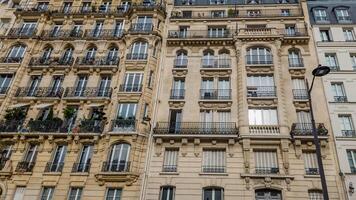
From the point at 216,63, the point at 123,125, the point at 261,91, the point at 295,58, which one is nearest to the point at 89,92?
the point at 123,125

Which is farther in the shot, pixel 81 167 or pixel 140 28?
pixel 140 28

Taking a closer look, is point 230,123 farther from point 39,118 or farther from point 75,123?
point 39,118

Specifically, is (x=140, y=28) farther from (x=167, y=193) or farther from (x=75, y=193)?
(x=75, y=193)

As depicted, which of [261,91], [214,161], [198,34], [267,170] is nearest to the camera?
[267,170]

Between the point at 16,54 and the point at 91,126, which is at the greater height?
the point at 16,54

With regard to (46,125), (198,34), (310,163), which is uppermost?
(198,34)

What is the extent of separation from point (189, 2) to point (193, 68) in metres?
8.50

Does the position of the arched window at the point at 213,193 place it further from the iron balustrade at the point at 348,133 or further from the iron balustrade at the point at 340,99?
the iron balustrade at the point at 340,99

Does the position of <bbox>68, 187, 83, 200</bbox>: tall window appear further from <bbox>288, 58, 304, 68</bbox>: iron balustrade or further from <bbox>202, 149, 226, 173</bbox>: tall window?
<bbox>288, 58, 304, 68</bbox>: iron balustrade

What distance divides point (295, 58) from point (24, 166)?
67.7 ft

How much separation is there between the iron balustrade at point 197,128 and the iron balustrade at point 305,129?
145 inches

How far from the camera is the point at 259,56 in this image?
79.1 feet

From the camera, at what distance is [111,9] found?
2856 centimetres

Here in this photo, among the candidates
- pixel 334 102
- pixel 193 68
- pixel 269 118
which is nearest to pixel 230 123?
pixel 269 118
